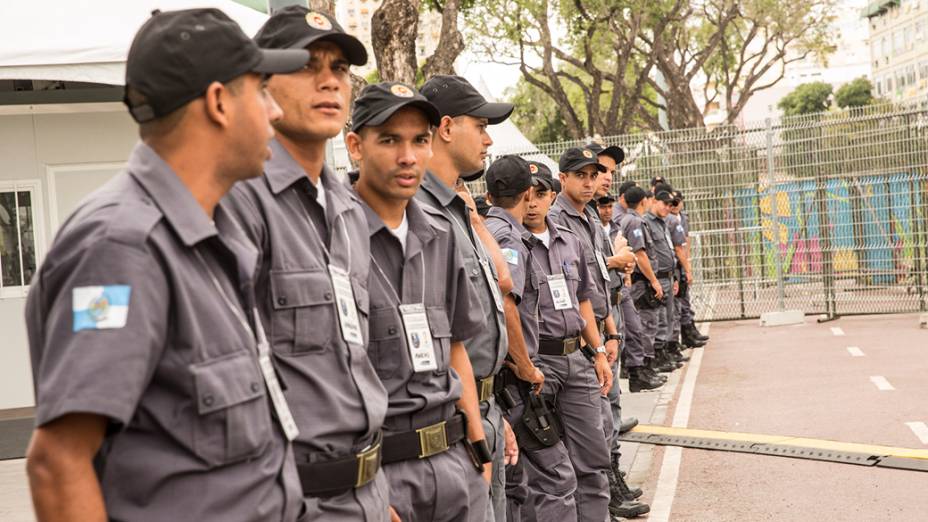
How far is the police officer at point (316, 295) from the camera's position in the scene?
3.00 metres

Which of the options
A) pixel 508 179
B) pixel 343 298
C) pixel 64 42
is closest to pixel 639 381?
pixel 508 179

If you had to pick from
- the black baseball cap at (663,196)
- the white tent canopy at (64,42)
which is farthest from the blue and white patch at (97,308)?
the black baseball cap at (663,196)

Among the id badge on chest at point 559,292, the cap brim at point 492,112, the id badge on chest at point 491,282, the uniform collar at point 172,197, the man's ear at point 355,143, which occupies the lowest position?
the id badge on chest at point 559,292

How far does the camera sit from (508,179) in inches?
249

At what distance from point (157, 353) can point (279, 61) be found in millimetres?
735

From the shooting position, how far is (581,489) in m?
6.57

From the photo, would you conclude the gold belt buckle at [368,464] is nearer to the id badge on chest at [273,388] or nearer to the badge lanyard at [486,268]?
the id badge on chest at [273,388]

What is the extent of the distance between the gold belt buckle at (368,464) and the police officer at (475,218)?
1.11 m

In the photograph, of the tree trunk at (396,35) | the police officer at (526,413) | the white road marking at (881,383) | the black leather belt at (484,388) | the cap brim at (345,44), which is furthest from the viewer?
the white road marking at (881,383)

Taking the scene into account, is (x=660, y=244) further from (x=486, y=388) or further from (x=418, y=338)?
(x=418, y=338)

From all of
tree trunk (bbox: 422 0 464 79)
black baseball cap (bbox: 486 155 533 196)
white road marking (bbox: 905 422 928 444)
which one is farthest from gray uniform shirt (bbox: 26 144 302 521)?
tree trunk (bbox: 422 0 464 79)

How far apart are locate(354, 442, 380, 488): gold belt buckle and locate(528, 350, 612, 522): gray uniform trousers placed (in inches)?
128

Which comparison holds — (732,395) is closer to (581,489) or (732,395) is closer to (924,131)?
(581,489)

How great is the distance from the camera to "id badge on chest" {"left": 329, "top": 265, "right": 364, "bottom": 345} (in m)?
3.10
